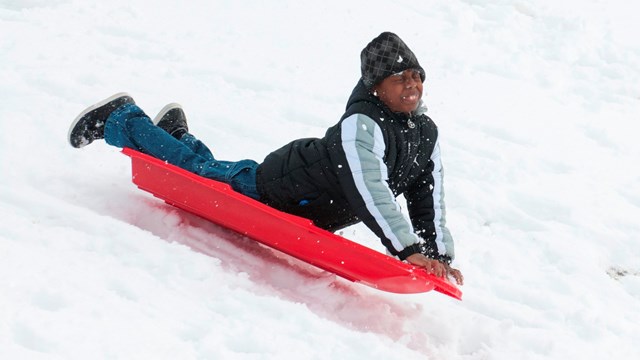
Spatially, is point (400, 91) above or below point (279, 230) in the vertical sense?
above

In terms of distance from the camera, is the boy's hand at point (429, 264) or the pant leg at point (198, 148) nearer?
the boy's hand at point (429, 264)

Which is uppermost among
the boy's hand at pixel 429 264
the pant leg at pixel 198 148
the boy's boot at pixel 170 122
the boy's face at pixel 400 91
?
the boy's face at pixel 400 91

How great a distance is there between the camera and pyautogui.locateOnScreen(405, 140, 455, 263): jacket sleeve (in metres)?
3.60

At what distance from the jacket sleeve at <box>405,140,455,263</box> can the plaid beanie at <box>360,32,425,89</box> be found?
0.47 metres

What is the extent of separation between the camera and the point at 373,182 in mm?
3275

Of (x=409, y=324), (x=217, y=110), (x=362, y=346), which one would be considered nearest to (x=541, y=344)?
(x=409, y=324)

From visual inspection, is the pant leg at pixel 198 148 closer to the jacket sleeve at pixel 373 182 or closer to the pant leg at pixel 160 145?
the pant leg at pixel 160 145

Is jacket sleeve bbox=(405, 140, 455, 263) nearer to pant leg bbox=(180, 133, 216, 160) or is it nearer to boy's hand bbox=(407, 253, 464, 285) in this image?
boy's hand bbox=(407, 253, 464, 285)

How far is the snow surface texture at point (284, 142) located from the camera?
2.67m

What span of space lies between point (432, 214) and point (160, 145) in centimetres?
143

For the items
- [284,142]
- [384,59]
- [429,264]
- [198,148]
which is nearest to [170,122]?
[198,148]

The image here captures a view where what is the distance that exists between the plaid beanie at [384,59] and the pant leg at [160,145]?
0.80 meters

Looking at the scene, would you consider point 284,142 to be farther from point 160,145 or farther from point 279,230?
point 279,230

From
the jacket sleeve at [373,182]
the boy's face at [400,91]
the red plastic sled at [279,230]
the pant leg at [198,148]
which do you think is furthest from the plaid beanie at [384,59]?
the pant leg at [198,148]
